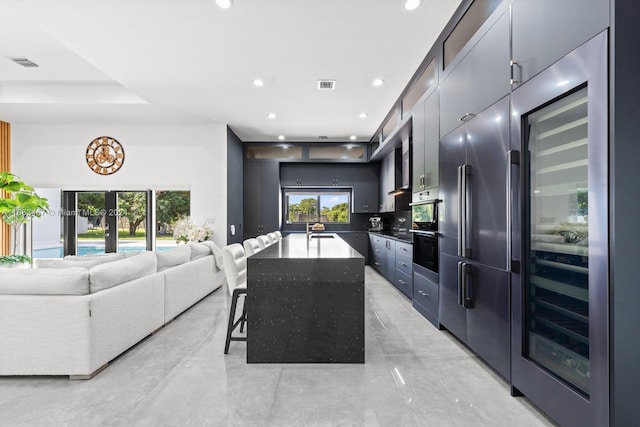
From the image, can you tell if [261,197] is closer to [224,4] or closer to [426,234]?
[426,234]

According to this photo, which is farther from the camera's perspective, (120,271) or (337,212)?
(337,212)

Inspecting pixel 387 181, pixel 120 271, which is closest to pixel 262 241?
pixel 120 271

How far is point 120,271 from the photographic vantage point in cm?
251

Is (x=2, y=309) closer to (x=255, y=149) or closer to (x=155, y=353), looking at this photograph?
(x=155, y=353)

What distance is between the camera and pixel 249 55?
3.41 meters

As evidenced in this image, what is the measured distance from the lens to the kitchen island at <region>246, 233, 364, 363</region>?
233 centimetres

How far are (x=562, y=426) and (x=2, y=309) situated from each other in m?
3.36

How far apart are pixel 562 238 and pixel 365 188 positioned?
5.89 m

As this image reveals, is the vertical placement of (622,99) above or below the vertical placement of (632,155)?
above

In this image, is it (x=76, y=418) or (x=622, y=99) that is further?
(x=76, y=418)

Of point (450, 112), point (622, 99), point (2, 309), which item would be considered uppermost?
point (450, 112)

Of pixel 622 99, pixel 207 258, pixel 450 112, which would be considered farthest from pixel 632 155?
pixel 207 258

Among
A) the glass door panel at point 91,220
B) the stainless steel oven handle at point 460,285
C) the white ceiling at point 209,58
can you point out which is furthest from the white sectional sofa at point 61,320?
the glass door panel at point 91,220

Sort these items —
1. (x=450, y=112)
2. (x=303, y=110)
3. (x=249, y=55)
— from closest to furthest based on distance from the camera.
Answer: (x=450, y=112) < (x=249, y=55) < (x=303, y=110)
